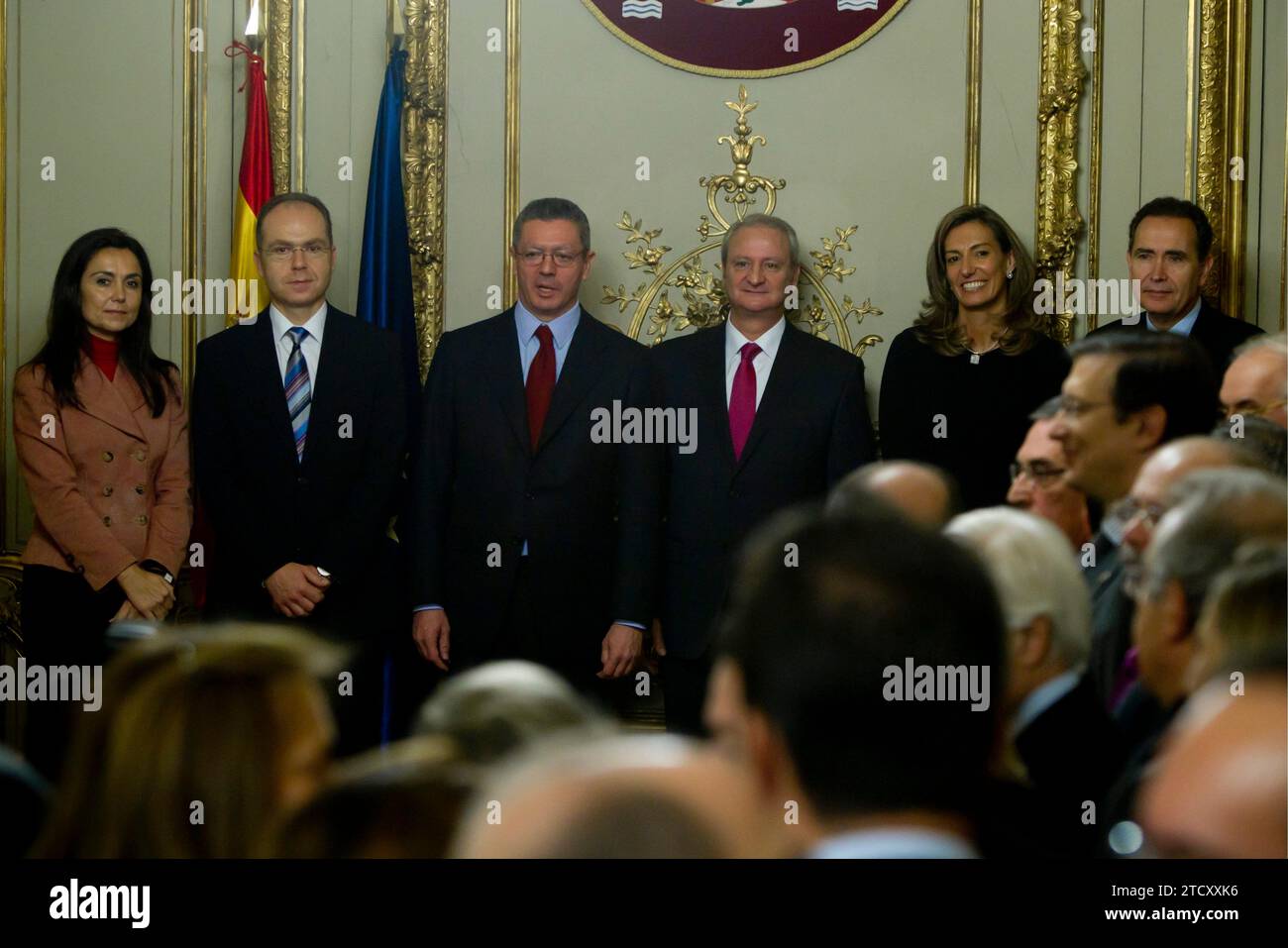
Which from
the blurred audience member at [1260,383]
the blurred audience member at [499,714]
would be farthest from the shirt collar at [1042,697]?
the blurred audience member at [1260,383]

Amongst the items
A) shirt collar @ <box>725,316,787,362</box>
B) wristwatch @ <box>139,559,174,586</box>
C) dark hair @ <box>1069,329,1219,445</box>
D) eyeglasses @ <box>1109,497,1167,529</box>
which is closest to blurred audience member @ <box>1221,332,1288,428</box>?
dark hair @ <box>1069,329,1219,445</box>

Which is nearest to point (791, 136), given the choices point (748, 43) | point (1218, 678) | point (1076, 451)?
point (748, 43)

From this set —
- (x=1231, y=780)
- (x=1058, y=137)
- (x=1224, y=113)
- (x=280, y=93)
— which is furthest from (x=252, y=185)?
(x=1231, y=780)

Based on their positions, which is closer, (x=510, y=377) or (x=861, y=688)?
(x=861, y=688)

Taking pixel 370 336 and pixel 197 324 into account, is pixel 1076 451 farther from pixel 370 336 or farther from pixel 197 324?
pixel 197 324

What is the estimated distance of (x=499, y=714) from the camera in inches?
56.8

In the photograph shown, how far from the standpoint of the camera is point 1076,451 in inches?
111

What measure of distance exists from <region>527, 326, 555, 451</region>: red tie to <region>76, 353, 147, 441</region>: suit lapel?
0.99m

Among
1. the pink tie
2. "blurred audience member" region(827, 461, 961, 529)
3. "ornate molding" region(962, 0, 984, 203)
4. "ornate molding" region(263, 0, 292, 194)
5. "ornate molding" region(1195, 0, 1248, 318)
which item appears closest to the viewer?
"blurred audience member" region(827, 461, 961, 529)

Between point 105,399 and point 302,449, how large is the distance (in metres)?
0.52

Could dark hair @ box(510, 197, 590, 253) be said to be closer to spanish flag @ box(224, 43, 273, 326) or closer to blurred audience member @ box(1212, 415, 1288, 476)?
spanish flag @ box(224, 43, 273, 326)

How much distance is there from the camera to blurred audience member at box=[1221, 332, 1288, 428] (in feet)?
9.42

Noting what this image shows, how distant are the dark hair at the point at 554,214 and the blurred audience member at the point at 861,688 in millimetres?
2761

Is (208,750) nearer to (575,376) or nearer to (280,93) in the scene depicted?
(575,376)
